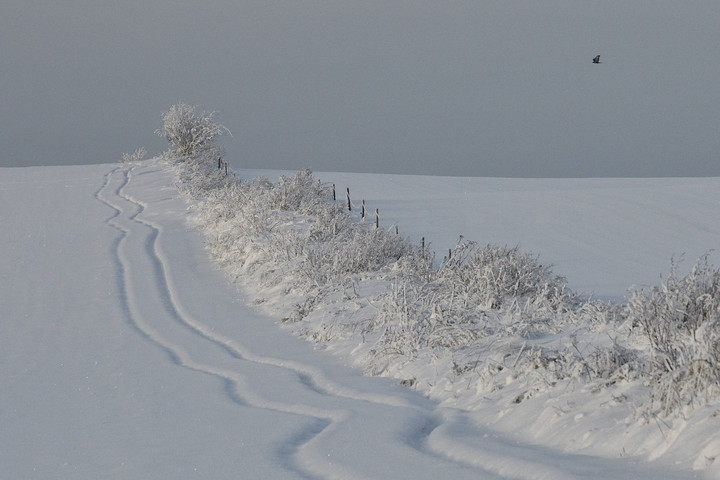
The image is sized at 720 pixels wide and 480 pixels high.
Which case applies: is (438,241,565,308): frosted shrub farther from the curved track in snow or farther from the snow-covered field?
the curved track in snow

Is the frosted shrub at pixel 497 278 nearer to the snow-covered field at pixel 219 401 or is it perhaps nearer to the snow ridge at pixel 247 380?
the snow-covered field at pixel 219 401

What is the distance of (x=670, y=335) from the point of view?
491cm

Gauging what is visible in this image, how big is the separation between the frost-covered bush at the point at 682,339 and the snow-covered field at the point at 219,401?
139 mm

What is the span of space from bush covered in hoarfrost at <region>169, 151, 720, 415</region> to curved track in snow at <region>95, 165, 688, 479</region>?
0.53 m

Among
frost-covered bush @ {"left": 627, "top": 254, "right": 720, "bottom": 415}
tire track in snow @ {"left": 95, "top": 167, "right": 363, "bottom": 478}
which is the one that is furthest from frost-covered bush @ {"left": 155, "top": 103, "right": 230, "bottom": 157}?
frost-covered bush @ {"left": 627, "top": 254, "right": 720, "bottom": 415}

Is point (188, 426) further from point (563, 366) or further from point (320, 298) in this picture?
point (320, 298)

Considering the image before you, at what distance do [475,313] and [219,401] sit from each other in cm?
282

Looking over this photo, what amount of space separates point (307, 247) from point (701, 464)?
28.6 ft

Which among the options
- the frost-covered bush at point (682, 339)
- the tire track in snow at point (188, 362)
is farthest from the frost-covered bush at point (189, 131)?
the frost-covered bush at point (682, 339)

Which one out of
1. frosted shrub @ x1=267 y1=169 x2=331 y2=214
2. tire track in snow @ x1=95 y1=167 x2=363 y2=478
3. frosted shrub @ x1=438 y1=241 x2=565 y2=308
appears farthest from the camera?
frosted shrub @ x1=267 y1=169 x2=331 y2=214

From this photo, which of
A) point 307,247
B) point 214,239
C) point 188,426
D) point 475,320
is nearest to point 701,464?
point 188,426

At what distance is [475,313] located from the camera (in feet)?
25.0

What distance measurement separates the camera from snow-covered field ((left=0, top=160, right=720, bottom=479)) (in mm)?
4129

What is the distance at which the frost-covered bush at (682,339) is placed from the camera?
4.04m
